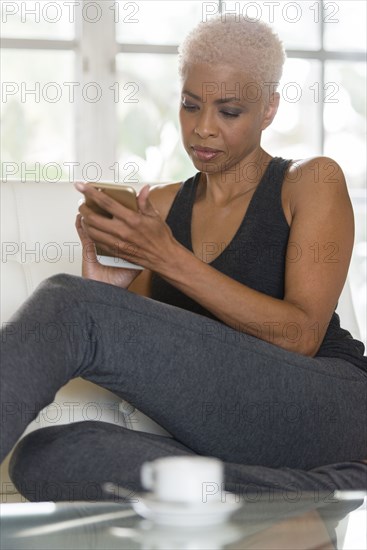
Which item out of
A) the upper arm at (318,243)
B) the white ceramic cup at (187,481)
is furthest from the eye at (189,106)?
the white ceramic cup at (187,481)

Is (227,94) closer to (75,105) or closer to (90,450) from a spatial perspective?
(90,450)

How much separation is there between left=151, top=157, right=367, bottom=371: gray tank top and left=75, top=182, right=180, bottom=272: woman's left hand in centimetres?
27

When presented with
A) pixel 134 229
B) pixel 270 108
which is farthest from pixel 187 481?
pixel 270 108

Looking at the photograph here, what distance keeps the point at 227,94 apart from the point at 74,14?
1786 mm

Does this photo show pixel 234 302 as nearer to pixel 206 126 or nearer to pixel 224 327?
pixel 224 327

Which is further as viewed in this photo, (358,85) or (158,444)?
(358,85)

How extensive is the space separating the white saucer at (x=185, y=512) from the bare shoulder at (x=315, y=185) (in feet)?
2.72

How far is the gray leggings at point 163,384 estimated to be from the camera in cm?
139

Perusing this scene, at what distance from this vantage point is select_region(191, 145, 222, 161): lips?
1887 millimetres

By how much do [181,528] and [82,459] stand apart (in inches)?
17.3

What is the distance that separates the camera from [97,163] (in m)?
3.45

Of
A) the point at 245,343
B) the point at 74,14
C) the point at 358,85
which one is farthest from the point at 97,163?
the point at 245,343

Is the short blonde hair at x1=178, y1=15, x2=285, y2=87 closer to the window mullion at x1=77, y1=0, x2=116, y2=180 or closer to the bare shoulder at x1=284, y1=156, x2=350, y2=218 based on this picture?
the bare shoulder at x1=284, y1=156, x2=350, y2=218

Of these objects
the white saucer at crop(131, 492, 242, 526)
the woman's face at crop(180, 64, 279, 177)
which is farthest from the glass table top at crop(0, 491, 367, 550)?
the woman's face at crop(180, 64, 279, 177)
